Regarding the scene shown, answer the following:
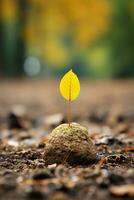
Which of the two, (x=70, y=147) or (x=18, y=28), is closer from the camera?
→ (x=70, y=147)

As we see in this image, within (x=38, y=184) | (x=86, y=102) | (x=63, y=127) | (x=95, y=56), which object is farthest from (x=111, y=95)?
(x=95, y=56)

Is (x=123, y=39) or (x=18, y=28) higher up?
(x=18, y=28)

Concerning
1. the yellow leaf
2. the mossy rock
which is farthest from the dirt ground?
the yellow leaf

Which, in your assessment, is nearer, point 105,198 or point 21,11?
point 105,198

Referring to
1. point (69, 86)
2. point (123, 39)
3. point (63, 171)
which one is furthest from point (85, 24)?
point (63, 171)

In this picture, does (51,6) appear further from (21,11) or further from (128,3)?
(128,3)

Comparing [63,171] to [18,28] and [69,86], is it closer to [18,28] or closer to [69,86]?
[69,86]

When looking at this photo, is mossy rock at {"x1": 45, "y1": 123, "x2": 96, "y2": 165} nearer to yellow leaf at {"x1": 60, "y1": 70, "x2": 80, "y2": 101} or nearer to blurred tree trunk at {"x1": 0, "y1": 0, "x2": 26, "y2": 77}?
yellow leaf at {"x1": 60, "y1": 70, "x2": 80, "y2": 101}

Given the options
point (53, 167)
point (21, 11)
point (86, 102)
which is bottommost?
point (53, 167)

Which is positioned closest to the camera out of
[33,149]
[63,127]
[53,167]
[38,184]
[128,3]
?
[38,184]
